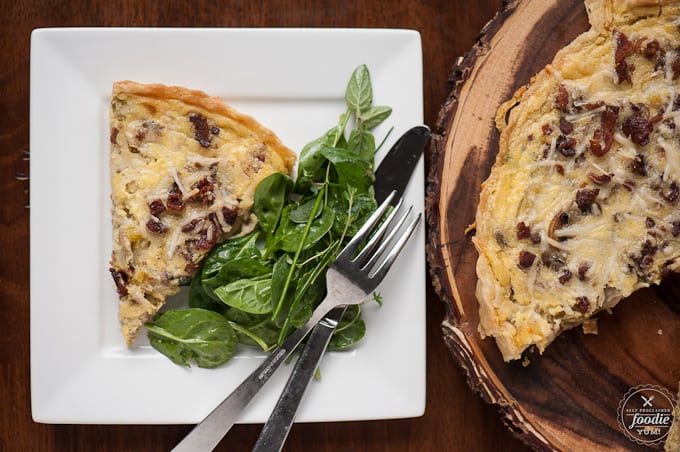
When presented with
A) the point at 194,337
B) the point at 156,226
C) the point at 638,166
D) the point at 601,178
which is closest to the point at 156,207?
the point at 156,226

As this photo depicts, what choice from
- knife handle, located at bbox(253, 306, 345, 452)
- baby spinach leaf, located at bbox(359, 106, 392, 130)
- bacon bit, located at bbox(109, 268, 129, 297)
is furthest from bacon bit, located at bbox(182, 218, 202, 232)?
baby spinach leaf, located at bbox(359, 106, 392, 130)

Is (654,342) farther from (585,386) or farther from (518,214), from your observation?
(518,214)

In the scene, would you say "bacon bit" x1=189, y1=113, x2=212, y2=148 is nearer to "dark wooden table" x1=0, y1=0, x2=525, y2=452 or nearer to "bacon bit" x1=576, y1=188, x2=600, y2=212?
"dark wooden table" x1=0, y1=0, x2=525, y2=452

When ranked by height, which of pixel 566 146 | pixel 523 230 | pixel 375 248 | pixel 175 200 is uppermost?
pixel 566 146

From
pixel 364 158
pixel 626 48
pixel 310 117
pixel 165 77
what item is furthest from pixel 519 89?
pixel 165 77

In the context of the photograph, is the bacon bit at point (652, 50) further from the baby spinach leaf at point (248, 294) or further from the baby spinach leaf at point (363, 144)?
the baby spinach leaf at point (248, 294)

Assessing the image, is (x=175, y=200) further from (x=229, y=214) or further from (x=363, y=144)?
(x=363, y=144)
